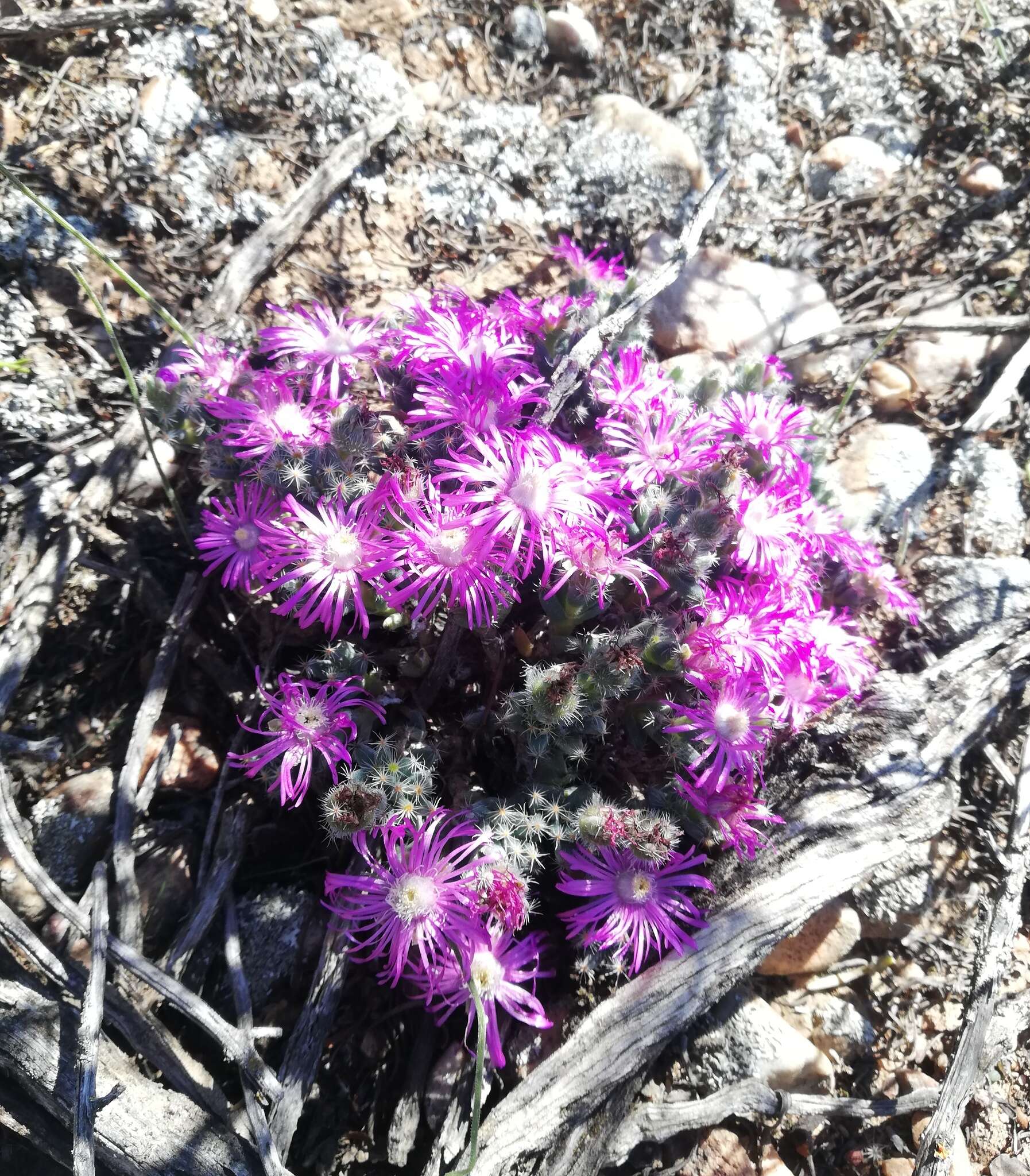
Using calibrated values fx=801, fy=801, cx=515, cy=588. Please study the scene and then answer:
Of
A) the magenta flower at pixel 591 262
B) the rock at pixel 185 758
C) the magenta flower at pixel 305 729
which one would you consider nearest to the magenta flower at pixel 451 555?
the magenta flower at pixel 305 729

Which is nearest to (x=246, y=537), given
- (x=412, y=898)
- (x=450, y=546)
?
(x=450, y=546)

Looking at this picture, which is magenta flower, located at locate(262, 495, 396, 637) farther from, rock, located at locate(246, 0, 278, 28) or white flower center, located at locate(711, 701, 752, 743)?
rock, located at locate(246, 0, 278, 28)

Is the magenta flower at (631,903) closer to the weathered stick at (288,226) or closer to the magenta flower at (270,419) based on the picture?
the magenta flower at (270,419)

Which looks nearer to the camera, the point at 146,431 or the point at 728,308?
the point at 146,431

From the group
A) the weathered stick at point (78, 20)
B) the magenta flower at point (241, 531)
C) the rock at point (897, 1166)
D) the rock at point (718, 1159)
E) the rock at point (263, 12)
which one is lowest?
the rock at point (718, 1159)

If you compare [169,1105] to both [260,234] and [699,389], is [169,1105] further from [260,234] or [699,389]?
[260,234]

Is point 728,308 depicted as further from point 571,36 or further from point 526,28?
point 526,28
